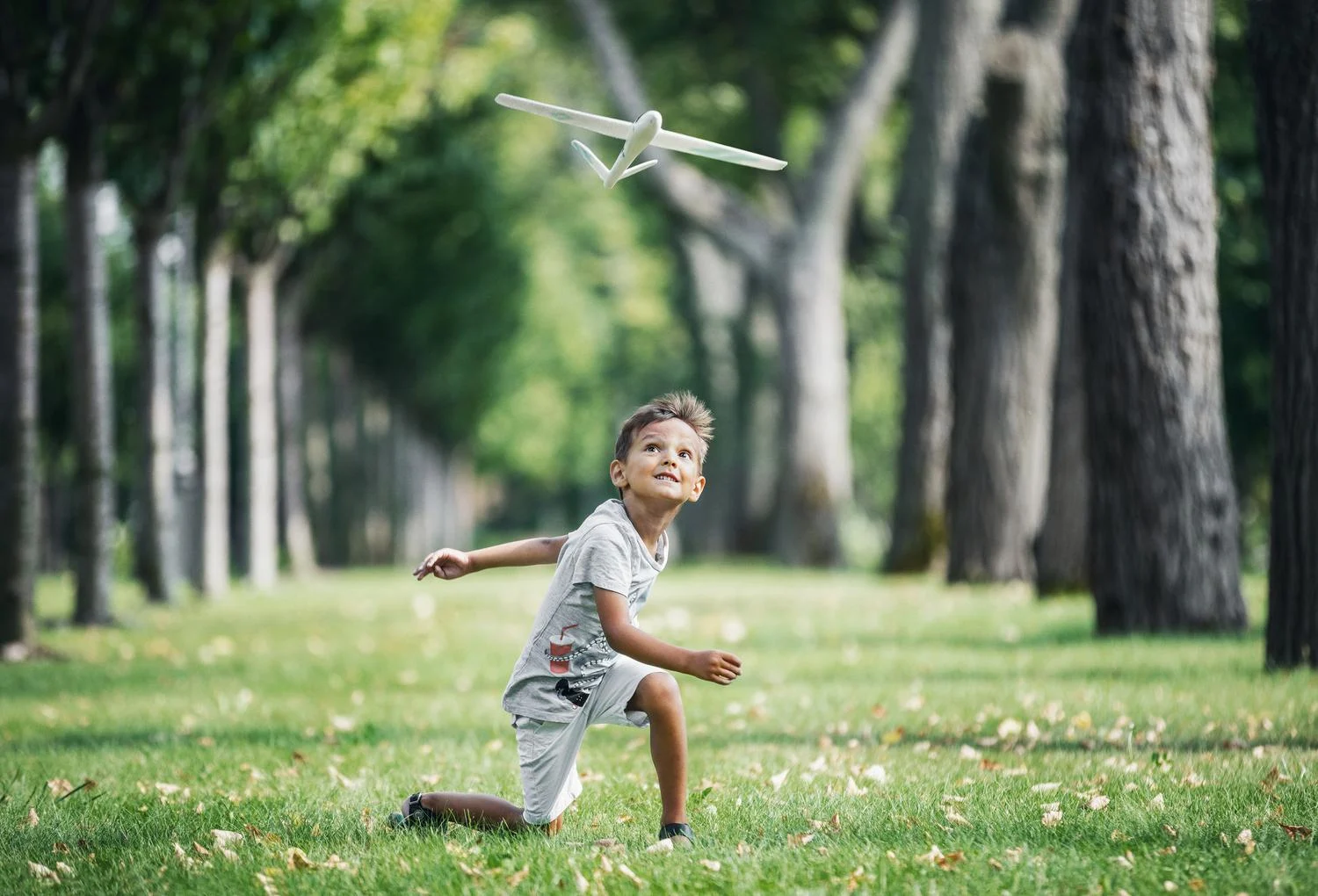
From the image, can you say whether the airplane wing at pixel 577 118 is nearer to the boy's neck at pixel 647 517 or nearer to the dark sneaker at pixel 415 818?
the boy's neck at pixel 647 517

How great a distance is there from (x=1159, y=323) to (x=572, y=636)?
6.77 metres

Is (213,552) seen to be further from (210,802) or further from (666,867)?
(666,867)

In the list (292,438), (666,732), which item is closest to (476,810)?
(666,732)

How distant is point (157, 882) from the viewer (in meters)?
4.32

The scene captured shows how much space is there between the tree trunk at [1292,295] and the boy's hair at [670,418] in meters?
4.41

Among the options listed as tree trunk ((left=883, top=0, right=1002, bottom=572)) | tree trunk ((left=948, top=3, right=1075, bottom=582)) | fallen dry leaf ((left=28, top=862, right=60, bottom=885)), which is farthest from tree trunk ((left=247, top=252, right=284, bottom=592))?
fallen dry leaf ((left=28, top=862, right=60, bottom=885))

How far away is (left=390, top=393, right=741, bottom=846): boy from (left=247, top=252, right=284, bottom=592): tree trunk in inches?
701

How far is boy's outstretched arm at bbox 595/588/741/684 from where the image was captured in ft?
14.0

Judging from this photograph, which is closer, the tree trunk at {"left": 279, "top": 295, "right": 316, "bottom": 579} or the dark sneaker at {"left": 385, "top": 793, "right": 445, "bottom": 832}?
the dark sneaker at {"left": 385, "top": 793, "right": 445, "bottom": 832}

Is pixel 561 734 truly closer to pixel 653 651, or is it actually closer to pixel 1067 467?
pixel 653 651

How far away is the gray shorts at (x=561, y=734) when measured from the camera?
470cm

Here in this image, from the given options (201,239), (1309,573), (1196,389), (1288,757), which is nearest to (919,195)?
(201,239)

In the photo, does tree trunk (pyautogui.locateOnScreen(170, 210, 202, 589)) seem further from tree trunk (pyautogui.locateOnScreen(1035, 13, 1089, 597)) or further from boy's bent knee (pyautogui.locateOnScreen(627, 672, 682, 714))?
boy's bent knee (pyautogui.locateOnScreen(627, 672, 682, 714))

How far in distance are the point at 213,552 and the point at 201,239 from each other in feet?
12.8
